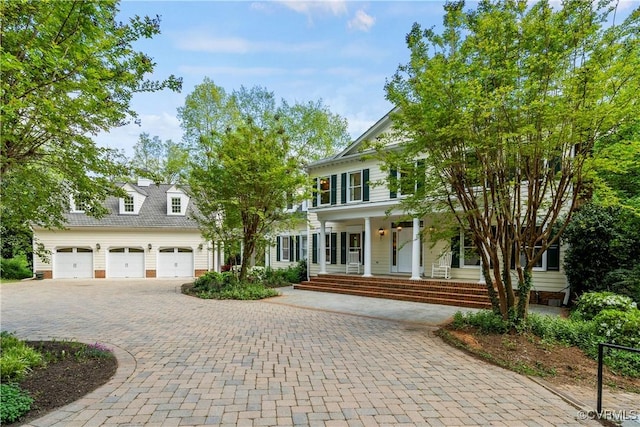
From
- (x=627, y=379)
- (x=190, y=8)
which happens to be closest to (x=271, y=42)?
(x=190, y=8)

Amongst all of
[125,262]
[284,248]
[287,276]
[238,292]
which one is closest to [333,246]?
[287,276]

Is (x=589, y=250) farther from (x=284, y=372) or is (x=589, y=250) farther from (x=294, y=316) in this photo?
(x=284, y=372)

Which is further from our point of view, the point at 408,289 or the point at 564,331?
the point at 408,289

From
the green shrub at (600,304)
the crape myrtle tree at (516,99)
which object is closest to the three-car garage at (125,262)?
the crape myrtle tree at (516,99)

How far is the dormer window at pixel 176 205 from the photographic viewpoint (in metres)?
21.9

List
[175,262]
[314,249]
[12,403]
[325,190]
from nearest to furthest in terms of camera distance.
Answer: [12,403] < [325,190] < [314,249] < [175,262]

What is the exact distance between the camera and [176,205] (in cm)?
2195

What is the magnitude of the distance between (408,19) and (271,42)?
6138mm

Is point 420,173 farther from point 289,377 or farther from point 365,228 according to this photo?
point 365,228

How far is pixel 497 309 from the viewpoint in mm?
6984

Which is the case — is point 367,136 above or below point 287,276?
above

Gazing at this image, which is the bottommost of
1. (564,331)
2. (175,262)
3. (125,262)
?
(175,262)

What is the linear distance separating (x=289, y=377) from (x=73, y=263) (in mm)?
20987

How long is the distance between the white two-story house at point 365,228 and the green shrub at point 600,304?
4047mm
